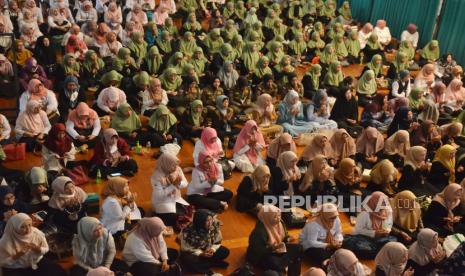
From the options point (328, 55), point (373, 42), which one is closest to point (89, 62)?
point (328, 55)

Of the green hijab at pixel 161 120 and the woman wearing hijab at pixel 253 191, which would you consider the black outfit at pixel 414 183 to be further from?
the green hijab at pixel 161 120

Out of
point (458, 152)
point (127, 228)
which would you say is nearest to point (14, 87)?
point (127, 228)

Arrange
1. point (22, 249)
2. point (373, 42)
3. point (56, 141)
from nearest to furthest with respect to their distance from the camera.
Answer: point (22, 249)
point (56, 141)
point (373, 42)

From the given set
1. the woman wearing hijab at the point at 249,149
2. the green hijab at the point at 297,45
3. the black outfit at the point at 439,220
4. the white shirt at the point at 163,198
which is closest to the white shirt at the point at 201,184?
the white shirt at the point at 163,198

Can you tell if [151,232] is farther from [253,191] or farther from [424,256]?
[424,256]

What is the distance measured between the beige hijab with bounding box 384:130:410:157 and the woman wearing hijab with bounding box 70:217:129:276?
13.6 ft

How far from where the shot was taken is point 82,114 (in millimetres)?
7457

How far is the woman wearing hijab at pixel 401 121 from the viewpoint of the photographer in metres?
8.27

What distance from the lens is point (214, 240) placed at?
18.0ft

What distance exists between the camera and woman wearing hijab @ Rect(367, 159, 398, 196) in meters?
6.77

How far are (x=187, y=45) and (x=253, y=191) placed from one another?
498 centimetres

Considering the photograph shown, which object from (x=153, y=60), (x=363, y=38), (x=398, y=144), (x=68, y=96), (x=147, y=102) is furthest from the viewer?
(x=363, y=38)

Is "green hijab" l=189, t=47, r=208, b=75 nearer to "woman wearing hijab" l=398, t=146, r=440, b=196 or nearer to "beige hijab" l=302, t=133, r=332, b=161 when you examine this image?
"beige hijab" l=302, t=133, r=332, b=161

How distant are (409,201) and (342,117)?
3.00m
